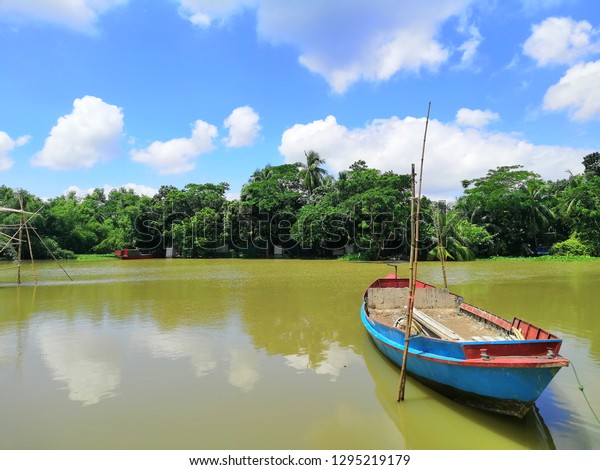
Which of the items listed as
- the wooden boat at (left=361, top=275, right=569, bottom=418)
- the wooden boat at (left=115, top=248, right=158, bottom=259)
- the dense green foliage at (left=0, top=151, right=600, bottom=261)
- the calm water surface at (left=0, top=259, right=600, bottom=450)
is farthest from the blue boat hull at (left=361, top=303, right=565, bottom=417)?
the wooden boat at (left=115, top=248, right=158, bottom=259)

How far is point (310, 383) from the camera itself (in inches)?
238

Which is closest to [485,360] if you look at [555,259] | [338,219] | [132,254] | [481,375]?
[481,375]

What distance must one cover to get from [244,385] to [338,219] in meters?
28.4

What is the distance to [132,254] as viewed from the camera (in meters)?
39.2

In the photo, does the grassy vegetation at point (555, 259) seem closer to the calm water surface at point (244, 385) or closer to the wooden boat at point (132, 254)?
the calm water surface at point (244, 385)

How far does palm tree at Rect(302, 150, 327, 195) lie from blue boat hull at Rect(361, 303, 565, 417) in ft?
120

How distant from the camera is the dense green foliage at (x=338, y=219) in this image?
31.6 m

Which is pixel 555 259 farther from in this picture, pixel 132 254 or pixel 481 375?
pixel 132 254

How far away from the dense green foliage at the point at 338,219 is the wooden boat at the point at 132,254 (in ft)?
4.22

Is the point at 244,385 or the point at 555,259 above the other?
the point at 555,259

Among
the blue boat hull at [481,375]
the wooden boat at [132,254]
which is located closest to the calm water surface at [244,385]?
the blue boat hull at [481,375]

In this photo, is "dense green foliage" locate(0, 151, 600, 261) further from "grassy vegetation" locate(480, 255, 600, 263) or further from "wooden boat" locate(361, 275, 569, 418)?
"wooden boat" locate(361, 275, 569, 418)
